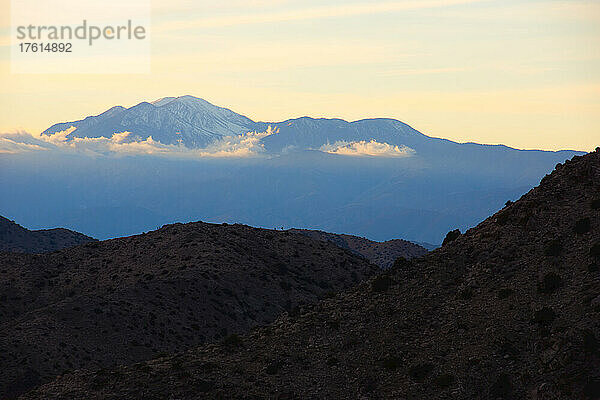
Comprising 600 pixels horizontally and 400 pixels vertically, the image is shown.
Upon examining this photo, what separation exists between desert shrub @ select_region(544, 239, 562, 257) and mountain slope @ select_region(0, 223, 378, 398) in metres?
19.4

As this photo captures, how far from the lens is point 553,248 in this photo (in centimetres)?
4553

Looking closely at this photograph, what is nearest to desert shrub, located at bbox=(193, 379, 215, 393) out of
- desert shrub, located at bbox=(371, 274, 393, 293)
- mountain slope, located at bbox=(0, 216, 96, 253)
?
desert shrub, located at bbox=(371, 274, 393, 293)

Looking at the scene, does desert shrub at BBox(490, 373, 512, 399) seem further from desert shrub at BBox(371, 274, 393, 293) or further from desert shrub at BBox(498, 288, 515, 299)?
desert shrub at BBox(371, 274, 393, 293)

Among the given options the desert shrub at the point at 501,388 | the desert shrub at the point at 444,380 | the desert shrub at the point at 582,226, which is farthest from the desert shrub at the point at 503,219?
the desert shrub at the point at 501,388

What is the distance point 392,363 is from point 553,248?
13165mm

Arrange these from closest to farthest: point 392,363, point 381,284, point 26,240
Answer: point 392,363, point 381,284, point 26,240

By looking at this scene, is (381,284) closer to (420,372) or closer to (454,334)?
(454,334)

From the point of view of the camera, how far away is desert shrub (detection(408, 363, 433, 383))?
39562 millimetres

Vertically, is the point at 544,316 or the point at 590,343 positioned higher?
the point at 544,316

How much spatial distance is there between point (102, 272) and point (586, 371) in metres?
76.0

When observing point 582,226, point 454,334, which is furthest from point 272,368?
point 582,226

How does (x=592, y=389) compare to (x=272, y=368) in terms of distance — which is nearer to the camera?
(x=592, y=389)

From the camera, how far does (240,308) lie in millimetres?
87562

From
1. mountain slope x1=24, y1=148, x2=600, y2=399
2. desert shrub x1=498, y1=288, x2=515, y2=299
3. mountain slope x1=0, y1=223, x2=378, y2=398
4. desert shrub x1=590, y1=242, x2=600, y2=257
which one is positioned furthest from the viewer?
mountain slope x1=0, y1=223, x2=378, y2=398
